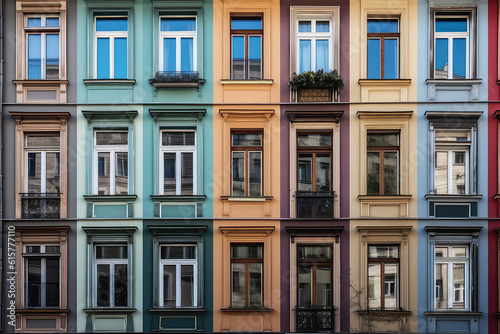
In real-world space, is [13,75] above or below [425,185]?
above

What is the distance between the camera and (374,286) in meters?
14.8

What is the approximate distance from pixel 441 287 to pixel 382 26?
7357 millimetres

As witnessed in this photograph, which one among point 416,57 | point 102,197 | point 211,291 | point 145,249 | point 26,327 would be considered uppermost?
point 416,57

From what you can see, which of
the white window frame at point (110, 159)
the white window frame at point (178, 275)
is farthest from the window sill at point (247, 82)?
the white window frame at point (178, 275)

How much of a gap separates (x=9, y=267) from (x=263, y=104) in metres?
8.14

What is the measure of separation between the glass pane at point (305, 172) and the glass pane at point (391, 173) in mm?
2071

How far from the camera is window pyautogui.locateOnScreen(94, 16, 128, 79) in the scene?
50.0ft

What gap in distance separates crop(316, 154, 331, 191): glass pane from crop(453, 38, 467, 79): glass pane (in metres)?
4.26

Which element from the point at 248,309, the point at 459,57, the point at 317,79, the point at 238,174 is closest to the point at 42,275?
the point at 248,309

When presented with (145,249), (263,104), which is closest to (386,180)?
(263,104)

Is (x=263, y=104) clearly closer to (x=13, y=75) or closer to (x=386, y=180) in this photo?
(x=386, y=180)

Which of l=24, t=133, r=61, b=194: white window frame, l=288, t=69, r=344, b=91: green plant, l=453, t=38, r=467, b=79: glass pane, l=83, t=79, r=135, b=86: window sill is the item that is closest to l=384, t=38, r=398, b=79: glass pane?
l=288, t=69, r=344, b=91: green plant

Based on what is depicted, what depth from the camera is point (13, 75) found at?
1506cm

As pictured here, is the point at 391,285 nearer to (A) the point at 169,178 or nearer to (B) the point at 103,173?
(A) the point at 169,178
